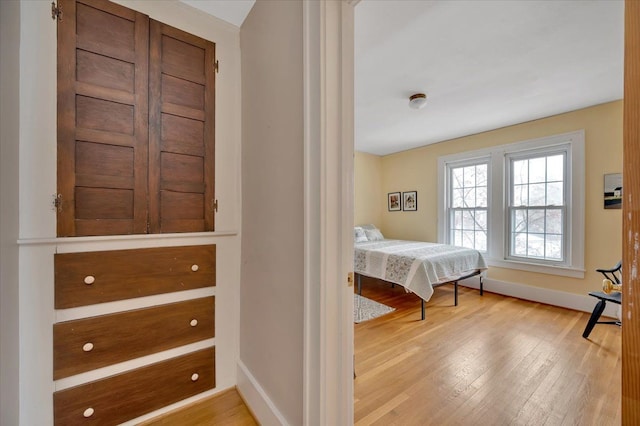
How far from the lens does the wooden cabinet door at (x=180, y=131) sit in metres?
1.49

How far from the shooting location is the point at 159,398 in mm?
1489

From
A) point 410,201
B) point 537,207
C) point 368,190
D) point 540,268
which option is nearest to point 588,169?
point 537,207

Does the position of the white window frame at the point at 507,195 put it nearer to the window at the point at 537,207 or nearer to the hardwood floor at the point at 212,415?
the window at the point at 537,207

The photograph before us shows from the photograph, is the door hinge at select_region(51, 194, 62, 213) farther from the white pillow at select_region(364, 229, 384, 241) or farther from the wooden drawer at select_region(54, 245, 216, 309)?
the white pillow at select_region(364, 229, 384, 241)

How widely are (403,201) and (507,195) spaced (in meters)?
1.79

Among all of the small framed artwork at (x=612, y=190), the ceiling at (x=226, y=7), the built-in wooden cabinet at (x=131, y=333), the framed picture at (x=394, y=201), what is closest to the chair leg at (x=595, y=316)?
the small framed artwork at (x=612, y=190)

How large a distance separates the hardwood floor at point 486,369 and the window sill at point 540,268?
0.47 m

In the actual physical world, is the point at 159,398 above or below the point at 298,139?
below

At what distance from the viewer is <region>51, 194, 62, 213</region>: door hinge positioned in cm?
125

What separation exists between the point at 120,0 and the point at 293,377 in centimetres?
215

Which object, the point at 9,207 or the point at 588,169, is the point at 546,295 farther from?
the point at 9,207

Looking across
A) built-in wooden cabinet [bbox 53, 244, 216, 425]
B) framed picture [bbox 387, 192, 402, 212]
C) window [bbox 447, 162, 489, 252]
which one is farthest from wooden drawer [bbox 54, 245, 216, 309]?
framed picture [bbox 387, 192, 402, 212]

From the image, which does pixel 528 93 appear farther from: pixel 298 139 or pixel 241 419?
pixel 241 419

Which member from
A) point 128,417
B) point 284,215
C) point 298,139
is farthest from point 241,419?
point 298,139
